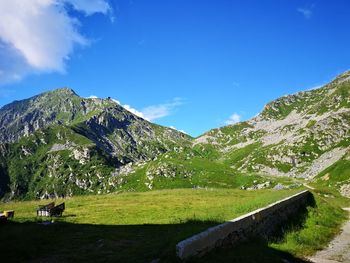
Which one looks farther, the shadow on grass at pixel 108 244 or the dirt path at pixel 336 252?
the dirt path at pixel 336 252

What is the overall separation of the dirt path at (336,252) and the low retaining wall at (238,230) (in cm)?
368

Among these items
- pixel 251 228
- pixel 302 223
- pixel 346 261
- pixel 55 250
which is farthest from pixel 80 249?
pixel 302 223

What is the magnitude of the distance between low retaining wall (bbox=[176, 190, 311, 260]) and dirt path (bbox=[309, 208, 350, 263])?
145 inches

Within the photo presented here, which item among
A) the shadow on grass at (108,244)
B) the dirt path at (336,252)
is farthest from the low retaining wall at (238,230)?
the dirt path at (336,252)

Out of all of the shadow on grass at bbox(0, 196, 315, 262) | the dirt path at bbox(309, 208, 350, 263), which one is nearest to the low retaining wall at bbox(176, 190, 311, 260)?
the shadow on grass at bbox(0, 196, 315, 262)

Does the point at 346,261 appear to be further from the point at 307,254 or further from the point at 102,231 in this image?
the point at 102,231

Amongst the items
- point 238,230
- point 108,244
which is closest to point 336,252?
point 238,230

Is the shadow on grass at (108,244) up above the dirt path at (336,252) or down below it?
above

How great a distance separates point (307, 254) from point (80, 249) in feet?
44.4

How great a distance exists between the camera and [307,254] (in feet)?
70.9

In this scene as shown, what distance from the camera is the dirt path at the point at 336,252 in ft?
67.2

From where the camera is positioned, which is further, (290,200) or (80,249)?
(290,200)

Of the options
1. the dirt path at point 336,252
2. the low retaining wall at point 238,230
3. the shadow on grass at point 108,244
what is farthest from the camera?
the dirt path at point 336,252

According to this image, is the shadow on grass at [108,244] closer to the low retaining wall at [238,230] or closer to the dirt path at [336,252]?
the low retaining wall at [238,230]
